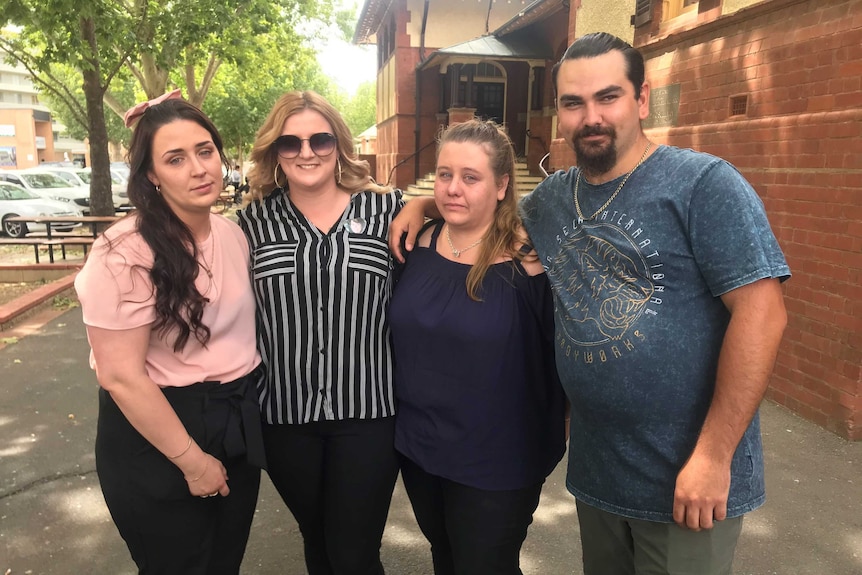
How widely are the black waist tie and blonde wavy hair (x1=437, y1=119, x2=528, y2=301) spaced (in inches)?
33.5

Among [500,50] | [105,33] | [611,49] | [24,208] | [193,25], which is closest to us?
[611,49]

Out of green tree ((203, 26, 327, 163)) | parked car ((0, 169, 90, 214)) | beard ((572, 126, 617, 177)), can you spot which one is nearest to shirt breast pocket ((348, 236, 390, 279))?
beard ((572, 126, 617, 177))

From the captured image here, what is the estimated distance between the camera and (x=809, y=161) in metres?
4.46

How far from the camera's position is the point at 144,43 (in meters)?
12.5

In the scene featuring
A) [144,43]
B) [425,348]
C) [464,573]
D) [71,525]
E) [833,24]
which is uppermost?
[144,43]

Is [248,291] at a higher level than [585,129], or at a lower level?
lower

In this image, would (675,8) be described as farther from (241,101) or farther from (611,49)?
(241,101)

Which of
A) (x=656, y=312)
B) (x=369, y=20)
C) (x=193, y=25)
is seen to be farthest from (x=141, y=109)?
(x=369, y=20)

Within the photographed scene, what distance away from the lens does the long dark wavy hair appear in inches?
74.6

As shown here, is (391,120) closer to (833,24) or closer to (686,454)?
(833,24)

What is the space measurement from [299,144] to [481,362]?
105 centimetres

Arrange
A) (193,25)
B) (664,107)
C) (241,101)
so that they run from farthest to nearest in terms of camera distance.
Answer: (241,101), (193,25), (664,107)

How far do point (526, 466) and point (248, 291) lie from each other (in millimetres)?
1156

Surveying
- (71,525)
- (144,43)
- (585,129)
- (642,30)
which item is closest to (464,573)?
(585,129)
